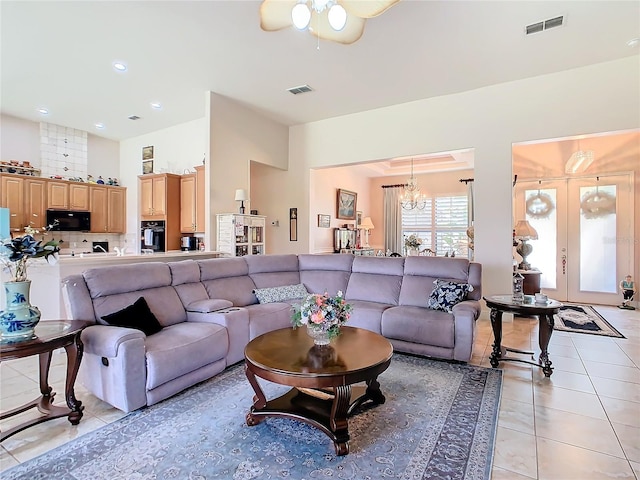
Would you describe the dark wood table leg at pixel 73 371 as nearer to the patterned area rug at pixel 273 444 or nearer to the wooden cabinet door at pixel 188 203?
the patterned area rug at pixel 273 444

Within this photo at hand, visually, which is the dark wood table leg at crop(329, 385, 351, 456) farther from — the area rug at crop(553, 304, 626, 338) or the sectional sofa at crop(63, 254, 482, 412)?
the area rug at crop(553, 304, 626, 338)

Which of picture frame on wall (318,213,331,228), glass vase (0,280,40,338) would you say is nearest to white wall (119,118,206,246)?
picture frame on wall (318,213,331,228)

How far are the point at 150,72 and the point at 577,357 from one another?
6.34m

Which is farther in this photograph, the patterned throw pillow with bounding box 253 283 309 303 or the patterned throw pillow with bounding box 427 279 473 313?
the patterned throw pillow with bounding box 253 283 309 303

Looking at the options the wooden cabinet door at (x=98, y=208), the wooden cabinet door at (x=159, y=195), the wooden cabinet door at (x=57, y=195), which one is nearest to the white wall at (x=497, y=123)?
the wooden cabinet door at (x=159, y=195)

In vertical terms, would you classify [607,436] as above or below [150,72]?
below

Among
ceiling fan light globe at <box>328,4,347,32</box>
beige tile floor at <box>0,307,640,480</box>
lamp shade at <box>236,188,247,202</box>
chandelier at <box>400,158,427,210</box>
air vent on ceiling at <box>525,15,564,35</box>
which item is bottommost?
beige tile floor at <box>0,307,640,480</box>

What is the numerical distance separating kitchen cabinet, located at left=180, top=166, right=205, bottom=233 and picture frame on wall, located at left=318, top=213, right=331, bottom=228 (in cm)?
252

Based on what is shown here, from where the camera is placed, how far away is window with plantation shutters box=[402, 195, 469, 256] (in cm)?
882

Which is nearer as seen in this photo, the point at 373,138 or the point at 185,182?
the point at 373,138

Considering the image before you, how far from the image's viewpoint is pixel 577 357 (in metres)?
3.55

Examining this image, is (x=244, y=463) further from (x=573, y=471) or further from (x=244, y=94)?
(x=244, y=94)

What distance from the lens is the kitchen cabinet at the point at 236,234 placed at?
5289 millimetres

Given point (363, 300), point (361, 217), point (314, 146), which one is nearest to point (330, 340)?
point (363, 300)
